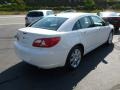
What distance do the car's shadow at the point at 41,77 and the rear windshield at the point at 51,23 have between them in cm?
121

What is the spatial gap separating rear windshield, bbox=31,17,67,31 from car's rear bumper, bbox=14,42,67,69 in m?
0.79

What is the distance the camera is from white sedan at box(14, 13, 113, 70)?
5.31 metres

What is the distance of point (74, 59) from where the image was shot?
20.2 feet

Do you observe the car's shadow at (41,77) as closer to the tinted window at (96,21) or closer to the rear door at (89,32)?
the rear door at (89,32)

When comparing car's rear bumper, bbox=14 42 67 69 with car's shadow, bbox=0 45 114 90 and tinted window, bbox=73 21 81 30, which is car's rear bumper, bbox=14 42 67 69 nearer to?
car's shadow, bbox=0 45 114 90

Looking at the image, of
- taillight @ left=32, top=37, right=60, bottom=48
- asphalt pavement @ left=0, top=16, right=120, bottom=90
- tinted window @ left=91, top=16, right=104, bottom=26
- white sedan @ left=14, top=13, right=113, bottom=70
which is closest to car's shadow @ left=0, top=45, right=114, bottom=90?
asphalt pavement @ left=0, top=16, right=120, bottom=90

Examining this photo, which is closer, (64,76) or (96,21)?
(64,76)

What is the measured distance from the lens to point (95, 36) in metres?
7.31

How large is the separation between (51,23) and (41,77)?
5.19 ft

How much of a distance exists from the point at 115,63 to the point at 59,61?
211 cm

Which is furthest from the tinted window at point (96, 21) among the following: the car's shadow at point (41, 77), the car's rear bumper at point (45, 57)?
the car's rear bumper at point (45, 57)

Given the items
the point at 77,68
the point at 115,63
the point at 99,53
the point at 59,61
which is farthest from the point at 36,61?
the point at 99,53

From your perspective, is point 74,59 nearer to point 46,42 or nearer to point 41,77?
point 41,77

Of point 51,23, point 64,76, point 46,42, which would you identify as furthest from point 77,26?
point 64,76
